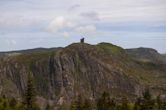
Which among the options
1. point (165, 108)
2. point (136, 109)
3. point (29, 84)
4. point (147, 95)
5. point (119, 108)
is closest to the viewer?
point (29, 84)

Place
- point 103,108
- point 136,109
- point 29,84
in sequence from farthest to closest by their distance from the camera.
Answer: point 103,108, point 136,109, point 29,84

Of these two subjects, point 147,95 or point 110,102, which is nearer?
point 147,95

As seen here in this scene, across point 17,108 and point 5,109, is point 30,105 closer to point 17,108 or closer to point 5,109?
point 5,109

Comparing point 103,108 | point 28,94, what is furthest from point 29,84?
point 103,108

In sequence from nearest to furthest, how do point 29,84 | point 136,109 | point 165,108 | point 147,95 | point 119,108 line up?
point 29,84, point 147,95, point 165,108, point 136,109, point 119,108

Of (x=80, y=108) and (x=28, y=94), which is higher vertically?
(x=28, y=94)

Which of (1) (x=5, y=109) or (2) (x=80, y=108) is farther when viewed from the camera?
(1) (x=5, y=109)

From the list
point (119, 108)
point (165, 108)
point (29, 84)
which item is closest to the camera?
point (29, 84)

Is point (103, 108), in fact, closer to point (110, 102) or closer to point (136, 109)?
point (110, 102)

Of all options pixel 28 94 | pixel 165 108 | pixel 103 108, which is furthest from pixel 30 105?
pixel 103 108
